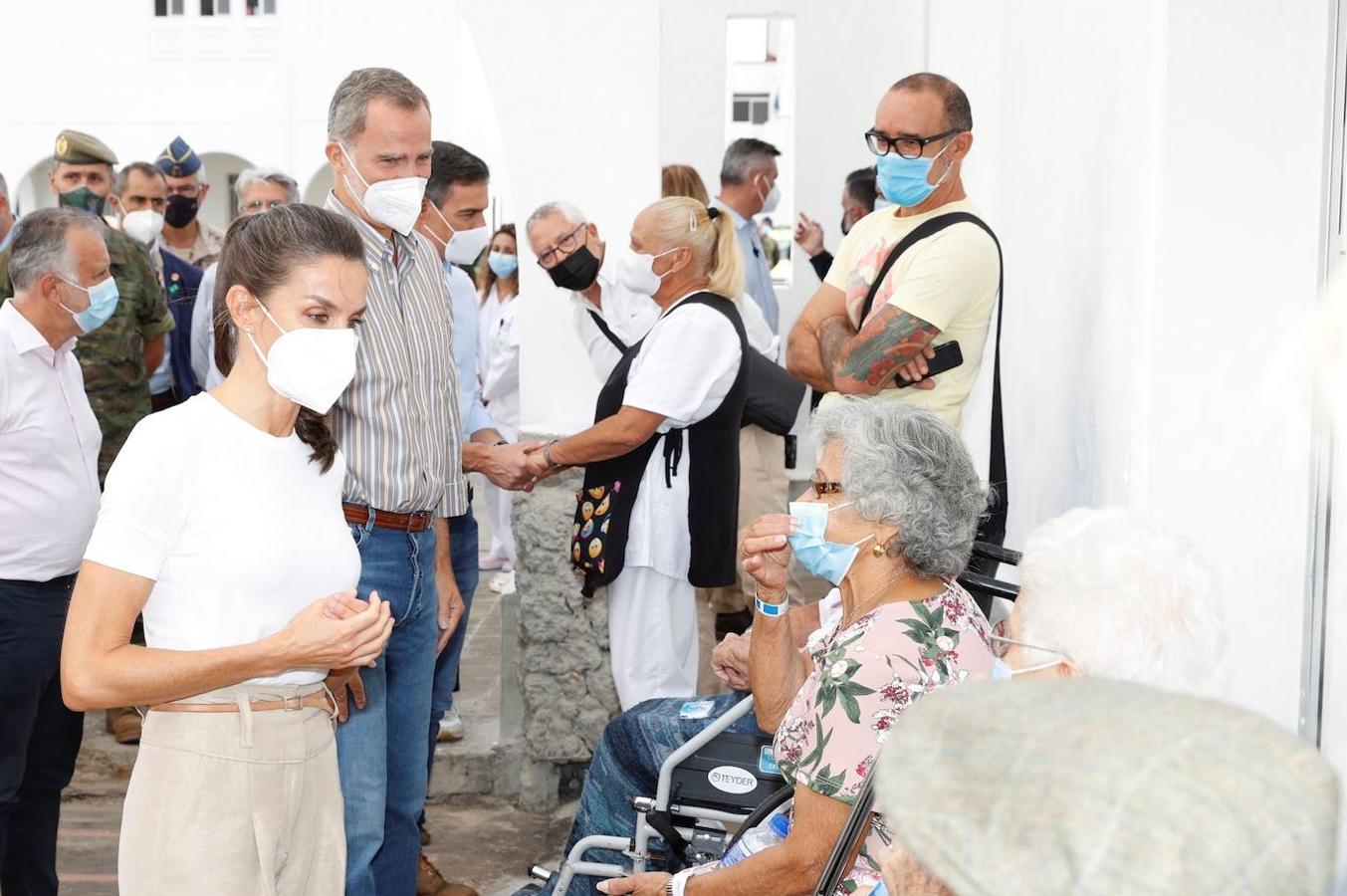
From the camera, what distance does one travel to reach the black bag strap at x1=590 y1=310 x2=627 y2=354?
491cm

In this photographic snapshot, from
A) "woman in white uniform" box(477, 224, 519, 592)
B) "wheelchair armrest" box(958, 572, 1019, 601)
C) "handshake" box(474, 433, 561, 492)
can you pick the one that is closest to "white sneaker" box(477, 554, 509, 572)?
"woman in white uniform" box(477, 224, 519, 592)

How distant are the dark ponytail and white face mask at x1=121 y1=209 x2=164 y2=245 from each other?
3.76 m

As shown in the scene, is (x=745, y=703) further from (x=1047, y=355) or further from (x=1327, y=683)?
(x=1047, y=355)

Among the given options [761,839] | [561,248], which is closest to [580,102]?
[561,248]

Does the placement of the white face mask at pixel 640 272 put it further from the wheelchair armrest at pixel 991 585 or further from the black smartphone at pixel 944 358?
the wheelchair armrest at pixel 991 585

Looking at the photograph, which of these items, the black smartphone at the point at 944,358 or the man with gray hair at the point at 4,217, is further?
the man with gray hair at the point at 4,217

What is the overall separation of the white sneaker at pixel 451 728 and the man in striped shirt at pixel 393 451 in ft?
5.66

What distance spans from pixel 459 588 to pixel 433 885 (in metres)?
0.91

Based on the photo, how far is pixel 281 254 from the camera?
2543 millimetres

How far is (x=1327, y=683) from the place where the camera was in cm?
265

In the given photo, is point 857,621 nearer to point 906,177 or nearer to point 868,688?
point 868,688

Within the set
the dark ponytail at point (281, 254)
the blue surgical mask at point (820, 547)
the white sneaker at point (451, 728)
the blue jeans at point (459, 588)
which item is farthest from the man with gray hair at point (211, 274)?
the blue surgical mask at point (820, 547)

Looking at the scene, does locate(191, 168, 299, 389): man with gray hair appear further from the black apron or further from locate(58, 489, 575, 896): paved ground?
the black apron

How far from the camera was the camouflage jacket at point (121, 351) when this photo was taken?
517 cm
